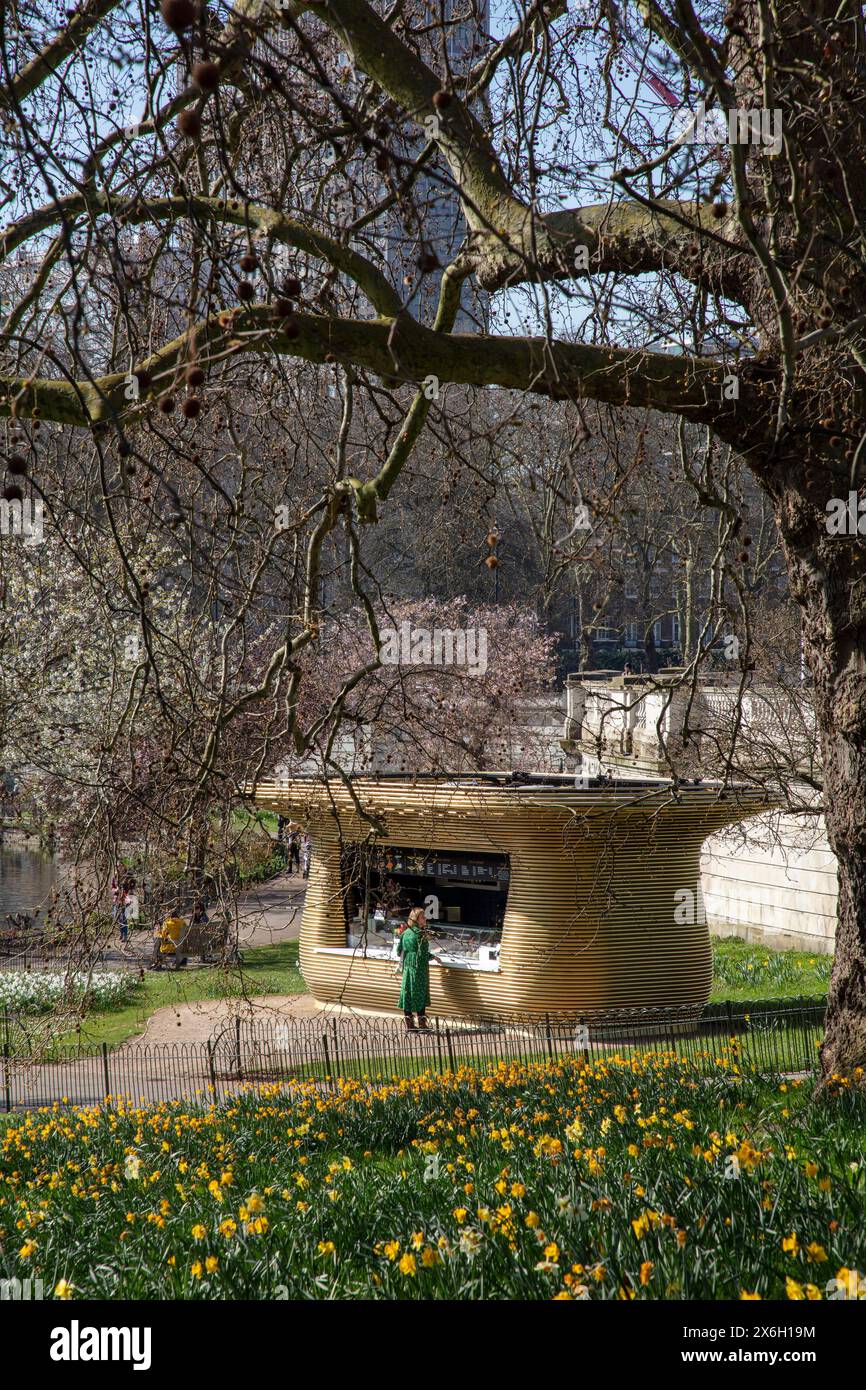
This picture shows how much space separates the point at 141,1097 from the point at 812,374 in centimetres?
982

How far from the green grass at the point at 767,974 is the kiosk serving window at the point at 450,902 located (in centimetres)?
404

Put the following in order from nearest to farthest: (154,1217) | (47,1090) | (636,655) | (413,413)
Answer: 1. (154,1217)
2. (413,413)
3. (47,1090)
4. (636,655)

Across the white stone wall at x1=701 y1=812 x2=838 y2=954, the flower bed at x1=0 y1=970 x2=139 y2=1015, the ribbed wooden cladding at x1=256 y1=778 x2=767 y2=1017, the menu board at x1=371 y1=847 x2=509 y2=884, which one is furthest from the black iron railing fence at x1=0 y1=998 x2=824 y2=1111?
the white stone wall at x1=701 y1=812 x2=838 y2=954

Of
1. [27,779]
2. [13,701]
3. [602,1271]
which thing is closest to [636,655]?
[27,779]

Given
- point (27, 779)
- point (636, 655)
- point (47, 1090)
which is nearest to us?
point (47, 1090)

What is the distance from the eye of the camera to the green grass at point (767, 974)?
1830 cm

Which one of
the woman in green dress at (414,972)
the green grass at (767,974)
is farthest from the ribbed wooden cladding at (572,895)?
the green grass at (767,974)

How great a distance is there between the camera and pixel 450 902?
1725 centimetres

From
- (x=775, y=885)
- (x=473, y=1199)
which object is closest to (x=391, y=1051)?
(x=473, y=1199)

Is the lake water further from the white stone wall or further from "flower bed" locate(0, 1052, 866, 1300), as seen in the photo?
"flower bed" locate(0, 1052, 866, 1300)

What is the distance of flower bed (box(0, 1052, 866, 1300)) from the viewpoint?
344 cm

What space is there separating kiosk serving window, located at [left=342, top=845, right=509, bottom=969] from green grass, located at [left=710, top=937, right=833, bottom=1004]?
4044 millimetres
